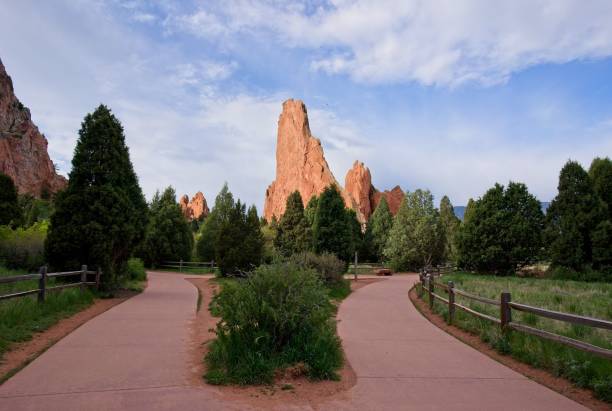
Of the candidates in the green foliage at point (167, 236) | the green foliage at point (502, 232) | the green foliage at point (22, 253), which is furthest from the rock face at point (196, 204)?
the green foliage at point (22, 253)

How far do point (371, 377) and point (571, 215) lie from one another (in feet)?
102

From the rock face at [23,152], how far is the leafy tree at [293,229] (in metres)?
48.3

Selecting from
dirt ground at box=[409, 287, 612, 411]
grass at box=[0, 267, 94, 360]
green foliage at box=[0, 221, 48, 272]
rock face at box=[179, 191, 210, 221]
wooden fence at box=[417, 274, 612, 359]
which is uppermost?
rock face at box=[179, 191, 210, 221]

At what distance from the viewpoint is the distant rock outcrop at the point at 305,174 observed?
86.4 metres

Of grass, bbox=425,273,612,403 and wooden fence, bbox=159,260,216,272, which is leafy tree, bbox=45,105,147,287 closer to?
grass, bbox=425,273,612,403

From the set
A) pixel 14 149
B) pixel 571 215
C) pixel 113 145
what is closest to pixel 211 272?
pixel 113 145

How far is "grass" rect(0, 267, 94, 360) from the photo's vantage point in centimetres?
745

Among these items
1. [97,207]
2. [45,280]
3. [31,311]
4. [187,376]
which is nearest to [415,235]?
[97,207]

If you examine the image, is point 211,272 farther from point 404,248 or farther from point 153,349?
point 153,349

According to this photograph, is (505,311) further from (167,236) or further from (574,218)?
(167,236)

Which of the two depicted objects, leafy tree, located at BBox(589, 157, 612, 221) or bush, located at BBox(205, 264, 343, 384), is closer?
bush, located at BBox(205, 264, 343, 384)

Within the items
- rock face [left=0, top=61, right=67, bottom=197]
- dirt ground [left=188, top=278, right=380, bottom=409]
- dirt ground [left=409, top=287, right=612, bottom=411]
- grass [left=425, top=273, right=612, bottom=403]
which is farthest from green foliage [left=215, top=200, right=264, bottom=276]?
rock face [left=0, top=61, right=67, bottom=197]

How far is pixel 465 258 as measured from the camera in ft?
121

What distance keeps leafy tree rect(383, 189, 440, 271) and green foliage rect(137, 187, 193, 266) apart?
66.6 ft
